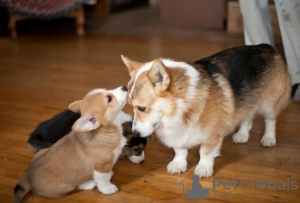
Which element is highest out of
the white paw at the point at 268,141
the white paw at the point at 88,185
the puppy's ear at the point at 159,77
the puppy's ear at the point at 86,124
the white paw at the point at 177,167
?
the puppy's ear at the point at 159,77

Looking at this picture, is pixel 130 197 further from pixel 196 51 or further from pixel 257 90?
pixel 196 51

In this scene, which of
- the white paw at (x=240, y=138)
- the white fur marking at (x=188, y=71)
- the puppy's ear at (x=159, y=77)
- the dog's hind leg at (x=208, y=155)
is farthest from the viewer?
the white paw at (x=240, y=138)

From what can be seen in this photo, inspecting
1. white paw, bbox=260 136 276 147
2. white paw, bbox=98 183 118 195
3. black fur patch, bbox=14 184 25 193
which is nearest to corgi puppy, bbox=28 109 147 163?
white paw, bbox=98 183 118 195

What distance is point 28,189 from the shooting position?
1962 millimetres

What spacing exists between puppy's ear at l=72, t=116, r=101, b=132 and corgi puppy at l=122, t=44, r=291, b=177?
17cm

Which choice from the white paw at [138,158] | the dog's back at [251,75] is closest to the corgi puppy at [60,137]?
the white paw at [138,158]

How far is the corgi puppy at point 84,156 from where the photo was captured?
1.93 meters

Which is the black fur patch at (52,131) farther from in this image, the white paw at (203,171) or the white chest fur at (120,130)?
the white paw at (203,171)

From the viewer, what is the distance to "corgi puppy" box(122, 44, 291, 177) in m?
1.93

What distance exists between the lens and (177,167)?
2.19m

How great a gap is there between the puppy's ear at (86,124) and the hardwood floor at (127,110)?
324 millimetres

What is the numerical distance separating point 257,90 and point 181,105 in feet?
1.73

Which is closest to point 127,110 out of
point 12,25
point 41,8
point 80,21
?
point 41,8

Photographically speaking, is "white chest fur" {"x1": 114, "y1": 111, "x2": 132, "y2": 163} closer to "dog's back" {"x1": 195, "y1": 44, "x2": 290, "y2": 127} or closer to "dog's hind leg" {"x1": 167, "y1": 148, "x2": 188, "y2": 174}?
"dog's hind leg" {"x1": 167, "y1": 148, "x2": 188, "y2": 174}
